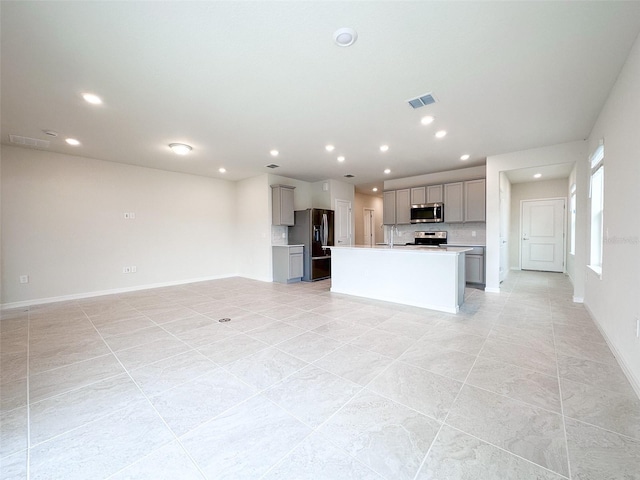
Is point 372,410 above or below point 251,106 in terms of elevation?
below

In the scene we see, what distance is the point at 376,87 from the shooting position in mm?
2785

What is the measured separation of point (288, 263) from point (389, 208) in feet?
10.2

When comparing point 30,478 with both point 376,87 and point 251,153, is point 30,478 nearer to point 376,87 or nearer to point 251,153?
point 376,87

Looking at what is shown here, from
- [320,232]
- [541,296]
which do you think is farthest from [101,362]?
[541,296]

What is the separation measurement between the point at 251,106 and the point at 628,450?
4080 millimetres

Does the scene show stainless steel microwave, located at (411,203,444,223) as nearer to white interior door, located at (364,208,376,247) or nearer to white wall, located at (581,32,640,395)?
white wall, located at (581,32,640,395)

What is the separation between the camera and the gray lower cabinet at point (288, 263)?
648cm

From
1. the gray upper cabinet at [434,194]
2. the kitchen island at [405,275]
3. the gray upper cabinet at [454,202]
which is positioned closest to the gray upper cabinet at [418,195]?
the gray upper cabinet at [434,194]

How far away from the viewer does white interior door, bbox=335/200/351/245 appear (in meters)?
7.59

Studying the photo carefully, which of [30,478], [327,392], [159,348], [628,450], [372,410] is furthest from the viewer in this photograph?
[159,348]

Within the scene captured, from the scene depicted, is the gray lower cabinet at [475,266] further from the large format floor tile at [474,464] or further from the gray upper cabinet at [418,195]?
the large format floor tile at [474,464]

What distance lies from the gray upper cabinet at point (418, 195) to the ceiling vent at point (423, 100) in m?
3.75

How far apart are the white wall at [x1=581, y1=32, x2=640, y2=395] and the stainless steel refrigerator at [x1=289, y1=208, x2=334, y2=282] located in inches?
193

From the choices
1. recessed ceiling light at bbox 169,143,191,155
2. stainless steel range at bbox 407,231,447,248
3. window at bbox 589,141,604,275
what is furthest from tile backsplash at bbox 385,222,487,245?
recessed ceiling light at bbox 169,143,191,155
